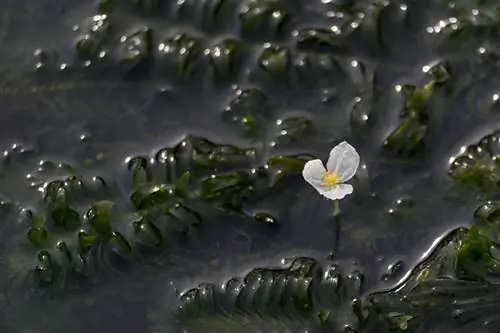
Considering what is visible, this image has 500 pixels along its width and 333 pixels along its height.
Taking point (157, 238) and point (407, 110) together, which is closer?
point (157, 238)

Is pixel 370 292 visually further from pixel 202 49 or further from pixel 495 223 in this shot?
pixel 202 49

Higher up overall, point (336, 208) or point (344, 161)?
point (344, 161)

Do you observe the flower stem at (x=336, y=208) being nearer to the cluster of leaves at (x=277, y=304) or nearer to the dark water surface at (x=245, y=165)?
the dark water surface at (x=245, y=165)

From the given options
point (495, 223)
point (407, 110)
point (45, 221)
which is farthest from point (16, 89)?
point (495, 223)

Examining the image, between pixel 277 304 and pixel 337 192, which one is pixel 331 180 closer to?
pixel 337 192

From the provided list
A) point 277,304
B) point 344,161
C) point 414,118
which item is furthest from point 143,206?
point 414,118

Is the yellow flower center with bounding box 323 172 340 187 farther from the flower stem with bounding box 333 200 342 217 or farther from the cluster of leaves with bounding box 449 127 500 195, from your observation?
the cluster of leaves with bounding box 449 127 500 195

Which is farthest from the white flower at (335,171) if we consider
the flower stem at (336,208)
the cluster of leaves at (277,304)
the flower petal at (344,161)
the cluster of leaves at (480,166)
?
the cluster of leaves at (480,166)
